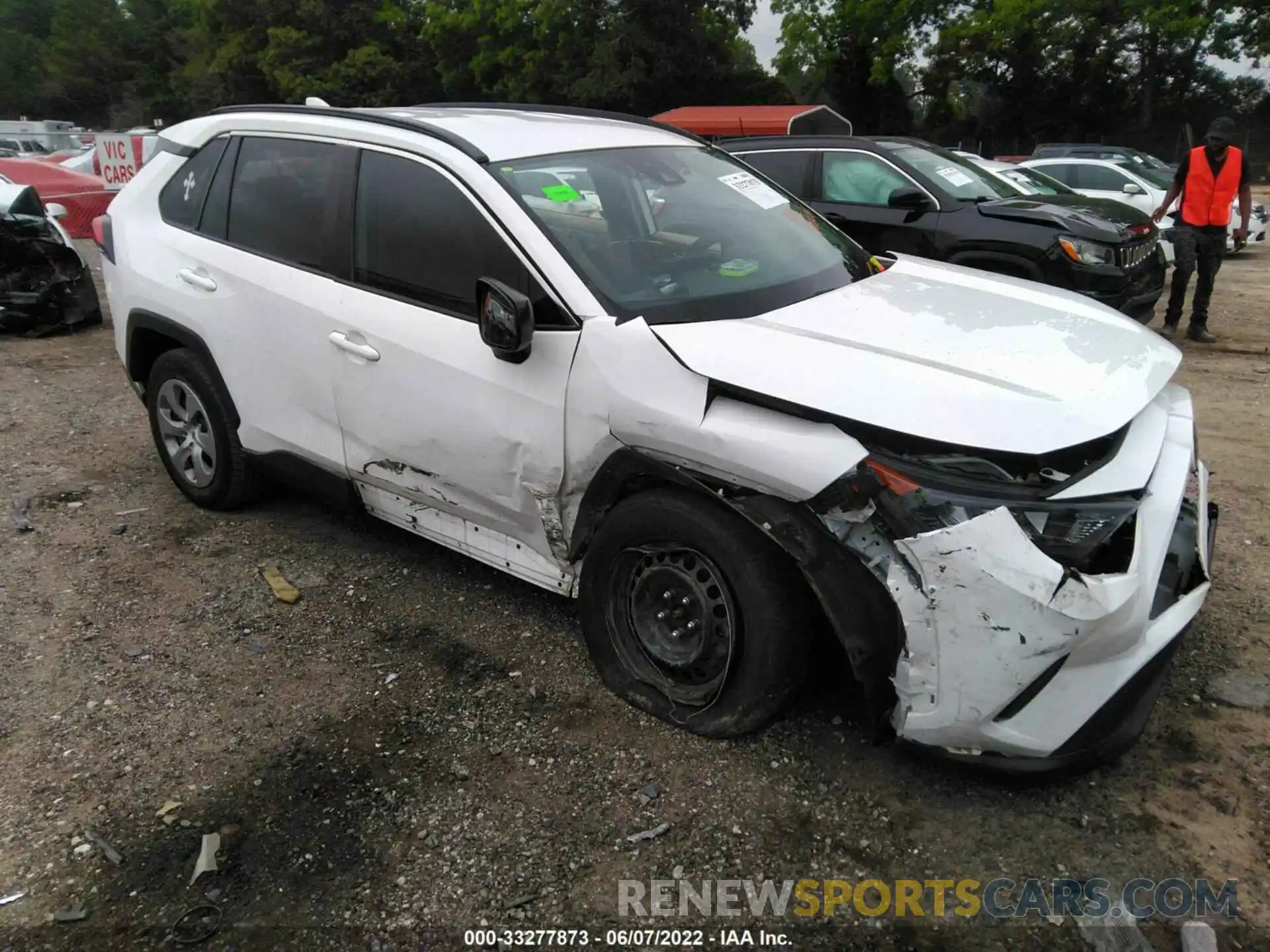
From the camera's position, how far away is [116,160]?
1450 centimetres

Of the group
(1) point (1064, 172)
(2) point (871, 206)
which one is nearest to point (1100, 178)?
(1) point (1064, 172)

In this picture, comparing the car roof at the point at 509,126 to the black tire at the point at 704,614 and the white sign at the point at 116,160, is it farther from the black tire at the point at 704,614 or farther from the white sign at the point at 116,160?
the white sign at the point at 116,160

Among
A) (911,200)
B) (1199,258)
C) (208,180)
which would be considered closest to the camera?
(208,180)

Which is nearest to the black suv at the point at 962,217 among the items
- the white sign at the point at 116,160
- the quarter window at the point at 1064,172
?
the quarter window at the point at 1064,172

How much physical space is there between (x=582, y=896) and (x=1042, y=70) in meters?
43.4

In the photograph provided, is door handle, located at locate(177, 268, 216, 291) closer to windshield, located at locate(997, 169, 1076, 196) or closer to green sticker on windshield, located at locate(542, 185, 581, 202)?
green sticker on windshield, located at locate(542, 185, 581, 202)

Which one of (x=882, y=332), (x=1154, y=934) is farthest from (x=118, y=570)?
(x=1154, y=934)

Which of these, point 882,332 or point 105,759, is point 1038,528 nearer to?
point 882,332

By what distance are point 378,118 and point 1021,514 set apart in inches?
109

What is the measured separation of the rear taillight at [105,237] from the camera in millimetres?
4582

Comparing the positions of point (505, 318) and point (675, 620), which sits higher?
point (505, 318)

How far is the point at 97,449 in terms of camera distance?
5621mm

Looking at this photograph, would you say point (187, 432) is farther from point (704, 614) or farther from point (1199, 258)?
point (1199, 258)

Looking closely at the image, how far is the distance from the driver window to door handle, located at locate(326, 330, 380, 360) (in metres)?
5.22
